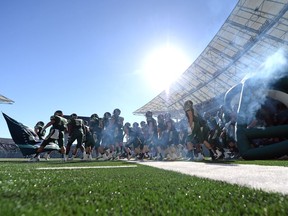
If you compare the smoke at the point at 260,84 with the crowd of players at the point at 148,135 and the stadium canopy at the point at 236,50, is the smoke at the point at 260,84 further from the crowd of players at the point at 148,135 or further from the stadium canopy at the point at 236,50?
the stadium canopy at the point at 236,50

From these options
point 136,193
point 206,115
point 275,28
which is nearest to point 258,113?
point 136,193

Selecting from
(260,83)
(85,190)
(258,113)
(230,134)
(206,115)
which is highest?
(206,115)

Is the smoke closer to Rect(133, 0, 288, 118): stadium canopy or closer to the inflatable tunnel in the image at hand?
the inflatable tunnel

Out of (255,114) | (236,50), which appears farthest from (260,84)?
(236,50)

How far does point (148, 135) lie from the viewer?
563 inches

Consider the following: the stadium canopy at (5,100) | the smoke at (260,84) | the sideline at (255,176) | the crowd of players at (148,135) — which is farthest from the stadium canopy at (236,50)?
the stadium canopy at (5,100)

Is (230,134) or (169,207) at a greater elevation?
(230,134)

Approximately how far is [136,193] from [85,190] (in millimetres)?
410

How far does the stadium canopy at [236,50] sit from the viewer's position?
23047mm

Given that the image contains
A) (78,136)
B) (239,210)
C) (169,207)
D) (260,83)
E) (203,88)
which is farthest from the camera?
(203,88)

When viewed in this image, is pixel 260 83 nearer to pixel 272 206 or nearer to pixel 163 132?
pixel 272 206

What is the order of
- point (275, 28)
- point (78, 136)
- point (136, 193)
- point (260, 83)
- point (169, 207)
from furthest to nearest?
point (275, 28)
point (78, 136)
point (260, 83)
point (136, 193)
point (169, 207)

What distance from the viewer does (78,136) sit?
11.3m

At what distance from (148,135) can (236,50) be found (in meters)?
19.6
